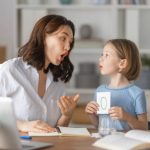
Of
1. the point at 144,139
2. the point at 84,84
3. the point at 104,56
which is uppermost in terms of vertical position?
the point at 104,56

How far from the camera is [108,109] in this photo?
2.20 metres

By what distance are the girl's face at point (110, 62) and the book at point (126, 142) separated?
56 centimetres

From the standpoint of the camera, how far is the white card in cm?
219

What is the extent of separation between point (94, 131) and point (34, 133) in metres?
0.31

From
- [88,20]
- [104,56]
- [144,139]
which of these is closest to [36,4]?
[88,20]

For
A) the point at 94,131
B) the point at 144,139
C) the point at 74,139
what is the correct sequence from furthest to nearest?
1. the point at 94,131
2. the point at 74,139
3. the point at 144,139

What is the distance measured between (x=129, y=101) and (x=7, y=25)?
2.47 meters

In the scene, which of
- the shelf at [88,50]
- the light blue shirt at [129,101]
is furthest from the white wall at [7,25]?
the light blue shirt at [129,101]

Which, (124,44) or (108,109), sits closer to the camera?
(108,109)

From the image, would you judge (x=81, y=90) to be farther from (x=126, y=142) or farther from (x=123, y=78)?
(x=126, y=142)

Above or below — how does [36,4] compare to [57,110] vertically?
above

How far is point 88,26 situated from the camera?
15.4 ft

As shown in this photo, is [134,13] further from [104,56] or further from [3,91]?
[3,91]

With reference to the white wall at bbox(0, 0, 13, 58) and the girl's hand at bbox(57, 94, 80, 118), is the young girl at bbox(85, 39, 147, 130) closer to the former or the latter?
the girl's hand at bbox(57, 94, 80, 118)
